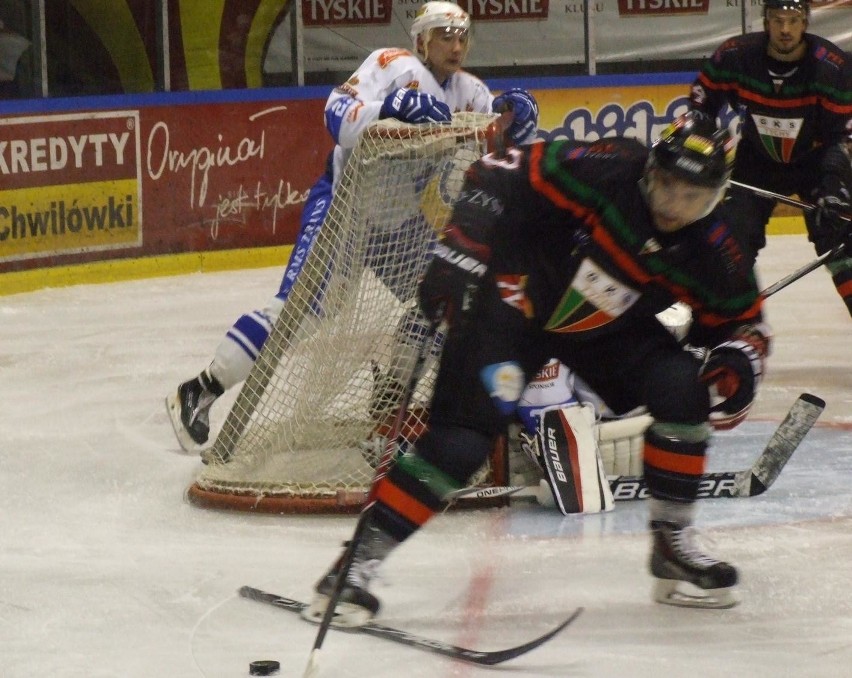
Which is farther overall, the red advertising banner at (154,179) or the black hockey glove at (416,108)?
the red advertising banner at (154,179)

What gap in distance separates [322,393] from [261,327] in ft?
1.14

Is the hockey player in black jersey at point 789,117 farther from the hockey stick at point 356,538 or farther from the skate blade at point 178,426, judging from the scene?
the hockey stick at point 356,538

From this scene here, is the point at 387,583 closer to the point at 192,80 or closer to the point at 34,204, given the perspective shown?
the point at 34,204

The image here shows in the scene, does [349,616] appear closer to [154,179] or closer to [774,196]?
[774,196]

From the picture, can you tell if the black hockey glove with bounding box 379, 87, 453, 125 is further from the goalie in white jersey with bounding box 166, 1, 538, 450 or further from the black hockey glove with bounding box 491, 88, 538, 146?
the black hockey glove with bounding box 491, 88, 538, 146

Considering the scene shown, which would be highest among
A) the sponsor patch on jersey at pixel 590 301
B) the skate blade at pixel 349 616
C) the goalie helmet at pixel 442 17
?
the goalie helmet at pixel 442 17

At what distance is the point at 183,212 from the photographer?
683cm

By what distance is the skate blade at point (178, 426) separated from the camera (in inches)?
152

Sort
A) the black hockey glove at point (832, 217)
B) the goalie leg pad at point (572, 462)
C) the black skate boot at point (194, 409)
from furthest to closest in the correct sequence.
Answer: the black hockey glove at point (832, 217), the black skate boot at point (194, 409), the goalie leg pad at point (572, 462)

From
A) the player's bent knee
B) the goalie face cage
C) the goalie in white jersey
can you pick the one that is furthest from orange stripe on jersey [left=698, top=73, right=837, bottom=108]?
the player's bent knee

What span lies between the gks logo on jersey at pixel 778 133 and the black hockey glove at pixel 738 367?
1.97 meters

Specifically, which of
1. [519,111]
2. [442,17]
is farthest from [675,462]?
[442,17]

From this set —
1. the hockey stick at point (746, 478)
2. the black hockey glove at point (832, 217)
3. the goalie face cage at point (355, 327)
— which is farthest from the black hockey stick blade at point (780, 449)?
the black hockey glove at point (832, 217)

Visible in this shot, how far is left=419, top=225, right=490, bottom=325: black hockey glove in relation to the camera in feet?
8.36
